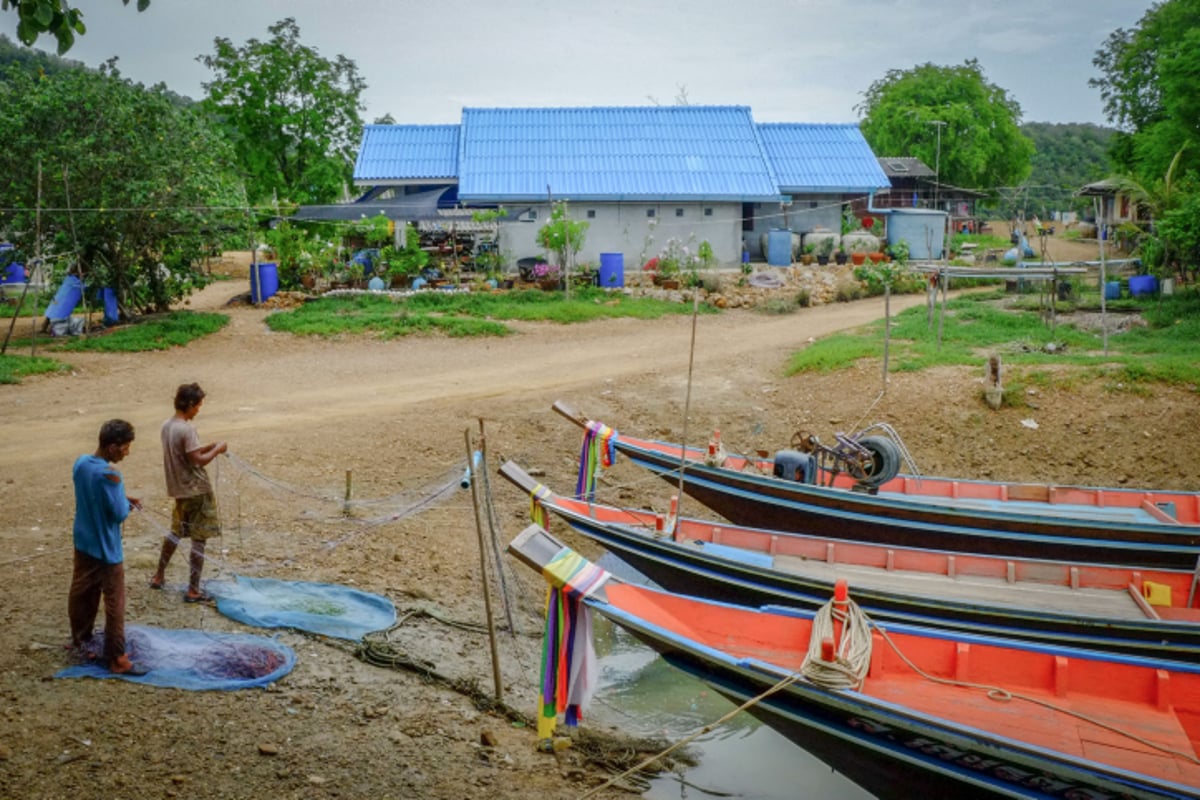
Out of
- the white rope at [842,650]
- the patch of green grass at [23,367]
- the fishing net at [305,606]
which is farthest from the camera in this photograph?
the patch of green grass at [23,367]

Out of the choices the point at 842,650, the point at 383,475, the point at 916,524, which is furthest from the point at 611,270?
the point at 842,650

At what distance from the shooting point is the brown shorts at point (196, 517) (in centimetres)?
713

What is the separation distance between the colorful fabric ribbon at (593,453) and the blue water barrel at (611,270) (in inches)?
571

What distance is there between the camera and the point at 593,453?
31.5 feet

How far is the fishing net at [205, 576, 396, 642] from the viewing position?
24.0ft

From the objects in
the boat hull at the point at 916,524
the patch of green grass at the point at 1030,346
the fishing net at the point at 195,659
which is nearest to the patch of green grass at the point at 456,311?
the patch of green grass at the point at 1030,346

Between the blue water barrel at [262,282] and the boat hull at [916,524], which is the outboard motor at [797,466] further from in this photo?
the blue water barrel at [262,282]

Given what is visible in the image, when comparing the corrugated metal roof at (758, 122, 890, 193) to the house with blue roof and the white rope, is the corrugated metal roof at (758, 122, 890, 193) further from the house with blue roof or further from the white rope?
the white rope

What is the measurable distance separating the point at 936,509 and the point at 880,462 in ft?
2.46

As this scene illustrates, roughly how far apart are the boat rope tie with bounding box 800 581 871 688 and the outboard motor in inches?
127

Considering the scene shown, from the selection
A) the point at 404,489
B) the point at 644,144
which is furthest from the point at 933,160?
the point at 404,489

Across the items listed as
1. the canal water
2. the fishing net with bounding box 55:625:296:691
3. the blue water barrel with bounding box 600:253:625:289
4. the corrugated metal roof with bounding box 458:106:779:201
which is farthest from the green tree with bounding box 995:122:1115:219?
the fishing net with bounding box 55:625:296:691

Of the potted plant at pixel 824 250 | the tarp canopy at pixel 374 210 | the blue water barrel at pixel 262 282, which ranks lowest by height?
the blue water barrel at pixel 262 282

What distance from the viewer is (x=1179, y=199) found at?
22.3m
